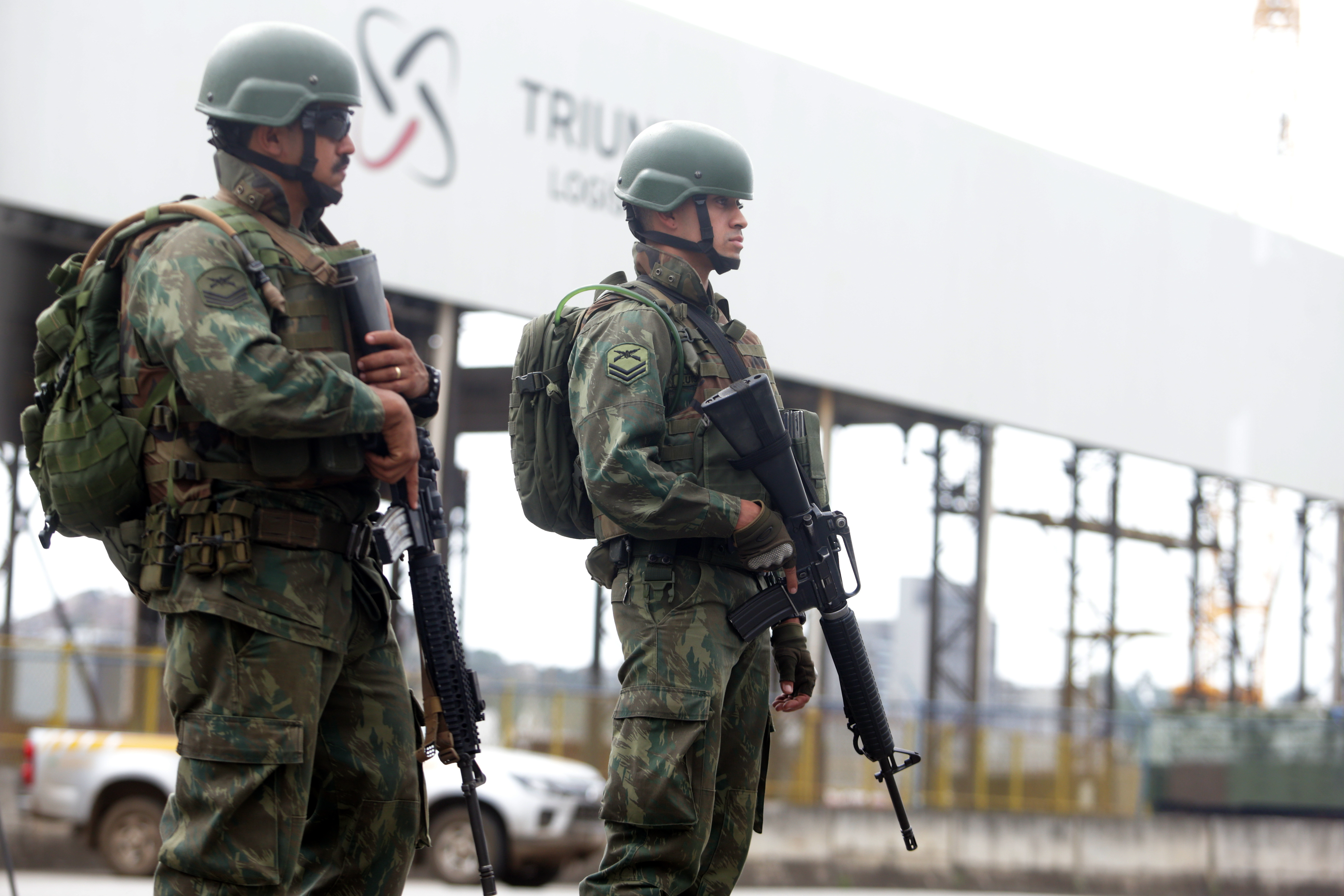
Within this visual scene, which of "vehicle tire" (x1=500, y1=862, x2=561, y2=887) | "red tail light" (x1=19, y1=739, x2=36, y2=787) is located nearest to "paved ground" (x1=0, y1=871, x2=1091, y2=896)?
"vehicle tire" (x1=500, y1=862, x2=561, y2=887)

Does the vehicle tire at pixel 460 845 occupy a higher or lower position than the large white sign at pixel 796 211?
lower

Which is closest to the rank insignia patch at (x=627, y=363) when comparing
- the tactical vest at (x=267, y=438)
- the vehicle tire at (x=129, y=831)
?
the tactical vest at (x=267, y=438)

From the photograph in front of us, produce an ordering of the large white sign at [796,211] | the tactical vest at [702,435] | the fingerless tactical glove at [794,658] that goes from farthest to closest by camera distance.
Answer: the large white sign at [796,211] → the fingerless tactical glove at [794,658] → the tactical vest at [702,435]

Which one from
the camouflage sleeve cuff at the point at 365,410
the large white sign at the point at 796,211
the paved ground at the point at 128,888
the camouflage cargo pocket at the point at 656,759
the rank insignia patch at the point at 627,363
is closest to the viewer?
the camouflage sleeve cuff at the point at 365,410

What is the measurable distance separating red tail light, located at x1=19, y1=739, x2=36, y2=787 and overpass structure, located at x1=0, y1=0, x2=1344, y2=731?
11.6 ft

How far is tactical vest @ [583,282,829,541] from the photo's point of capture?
13.0 ft

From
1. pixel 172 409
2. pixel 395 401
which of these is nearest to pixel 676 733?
pixel 395 401

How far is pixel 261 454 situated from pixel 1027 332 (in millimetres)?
16167

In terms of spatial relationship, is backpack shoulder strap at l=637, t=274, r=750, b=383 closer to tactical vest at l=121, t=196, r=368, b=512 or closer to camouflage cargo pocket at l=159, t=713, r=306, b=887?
tactical vest at l=121, t=196, r=368, b=512

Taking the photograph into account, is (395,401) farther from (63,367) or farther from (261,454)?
(63,367)

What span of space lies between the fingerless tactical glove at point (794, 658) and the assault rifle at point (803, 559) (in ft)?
0.25

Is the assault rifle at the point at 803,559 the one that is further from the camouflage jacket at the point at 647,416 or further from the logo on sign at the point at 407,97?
the logo on sign at the point at 407,97

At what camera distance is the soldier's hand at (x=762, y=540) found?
12.6 ft

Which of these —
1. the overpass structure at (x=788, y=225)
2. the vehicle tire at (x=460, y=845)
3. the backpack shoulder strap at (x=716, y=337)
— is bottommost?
the vehicle tire at (x=460, y=845)
